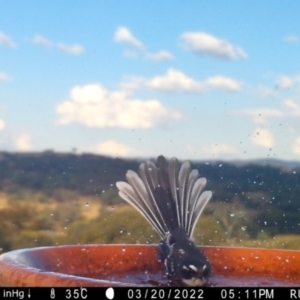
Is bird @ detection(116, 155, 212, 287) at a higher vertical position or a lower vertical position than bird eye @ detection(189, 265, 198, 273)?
higher

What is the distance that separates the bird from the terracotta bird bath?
10cm

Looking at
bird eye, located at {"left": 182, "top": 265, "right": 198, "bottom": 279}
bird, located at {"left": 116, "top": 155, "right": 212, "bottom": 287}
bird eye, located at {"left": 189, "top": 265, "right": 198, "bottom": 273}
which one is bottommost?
bird eye, located at {"left": 182, "top": 265, "right": 198, "bottom": 279}

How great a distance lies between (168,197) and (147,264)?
28 centimetres

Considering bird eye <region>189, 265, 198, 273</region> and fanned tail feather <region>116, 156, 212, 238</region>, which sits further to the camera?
fanned tail feather <region>116, 156, 212, 238</region>

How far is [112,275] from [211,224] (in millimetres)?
4253

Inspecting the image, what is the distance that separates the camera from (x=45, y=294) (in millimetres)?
1545

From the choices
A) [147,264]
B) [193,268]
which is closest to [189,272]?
[193,268]

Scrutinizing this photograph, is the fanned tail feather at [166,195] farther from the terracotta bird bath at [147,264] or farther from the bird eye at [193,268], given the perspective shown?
the bird eye at [193,268]

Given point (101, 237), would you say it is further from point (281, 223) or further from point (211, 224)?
point (281, 223)

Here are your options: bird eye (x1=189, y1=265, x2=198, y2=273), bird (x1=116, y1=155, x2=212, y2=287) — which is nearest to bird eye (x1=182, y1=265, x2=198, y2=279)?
bird eye (x1=189, y1=265, x2=198, y2=273)

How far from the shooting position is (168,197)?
2.40 metres

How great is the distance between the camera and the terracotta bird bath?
2123 mm

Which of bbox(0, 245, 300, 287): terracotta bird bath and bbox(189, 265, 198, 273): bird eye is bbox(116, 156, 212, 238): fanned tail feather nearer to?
bbox(0, 245, 300, 287): terracotta bird bath

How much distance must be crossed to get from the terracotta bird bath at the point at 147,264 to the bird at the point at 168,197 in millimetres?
95
